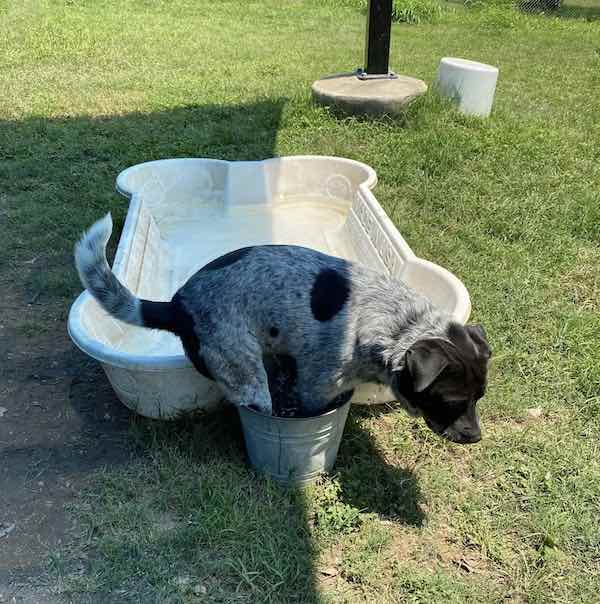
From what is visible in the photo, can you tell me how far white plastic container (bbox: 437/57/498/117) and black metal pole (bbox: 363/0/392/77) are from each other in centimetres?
89

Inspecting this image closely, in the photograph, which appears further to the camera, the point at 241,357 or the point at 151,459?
the point at 151,459

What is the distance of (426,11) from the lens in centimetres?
1661

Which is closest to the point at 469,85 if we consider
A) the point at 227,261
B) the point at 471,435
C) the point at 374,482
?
the point at 227,261

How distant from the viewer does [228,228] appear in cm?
626

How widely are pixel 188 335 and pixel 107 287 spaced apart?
0.50 metres

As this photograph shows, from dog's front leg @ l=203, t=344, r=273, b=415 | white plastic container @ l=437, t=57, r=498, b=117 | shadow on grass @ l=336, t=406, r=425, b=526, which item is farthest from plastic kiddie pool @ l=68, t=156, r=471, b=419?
white plastic container @ l=437, t=57, r=498, b=117

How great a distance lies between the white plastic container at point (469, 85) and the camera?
8273 mm

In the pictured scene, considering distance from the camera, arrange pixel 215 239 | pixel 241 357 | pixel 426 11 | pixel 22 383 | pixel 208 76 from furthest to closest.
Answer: pixel 426 11, pixel 208 76, pixel 215 239, pixel 22 383, pixel 241 357

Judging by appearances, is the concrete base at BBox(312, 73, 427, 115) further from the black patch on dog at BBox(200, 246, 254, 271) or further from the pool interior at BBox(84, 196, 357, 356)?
the black patch on dog at BBox(200, 246, 254, 271)

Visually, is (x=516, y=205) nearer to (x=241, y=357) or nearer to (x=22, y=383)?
(x=241, y=357)

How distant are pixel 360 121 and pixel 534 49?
834 centimetres

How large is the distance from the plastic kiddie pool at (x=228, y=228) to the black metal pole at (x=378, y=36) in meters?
2.97

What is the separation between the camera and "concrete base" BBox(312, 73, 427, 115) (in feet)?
25.8

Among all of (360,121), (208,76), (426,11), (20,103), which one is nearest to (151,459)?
(360,121)
